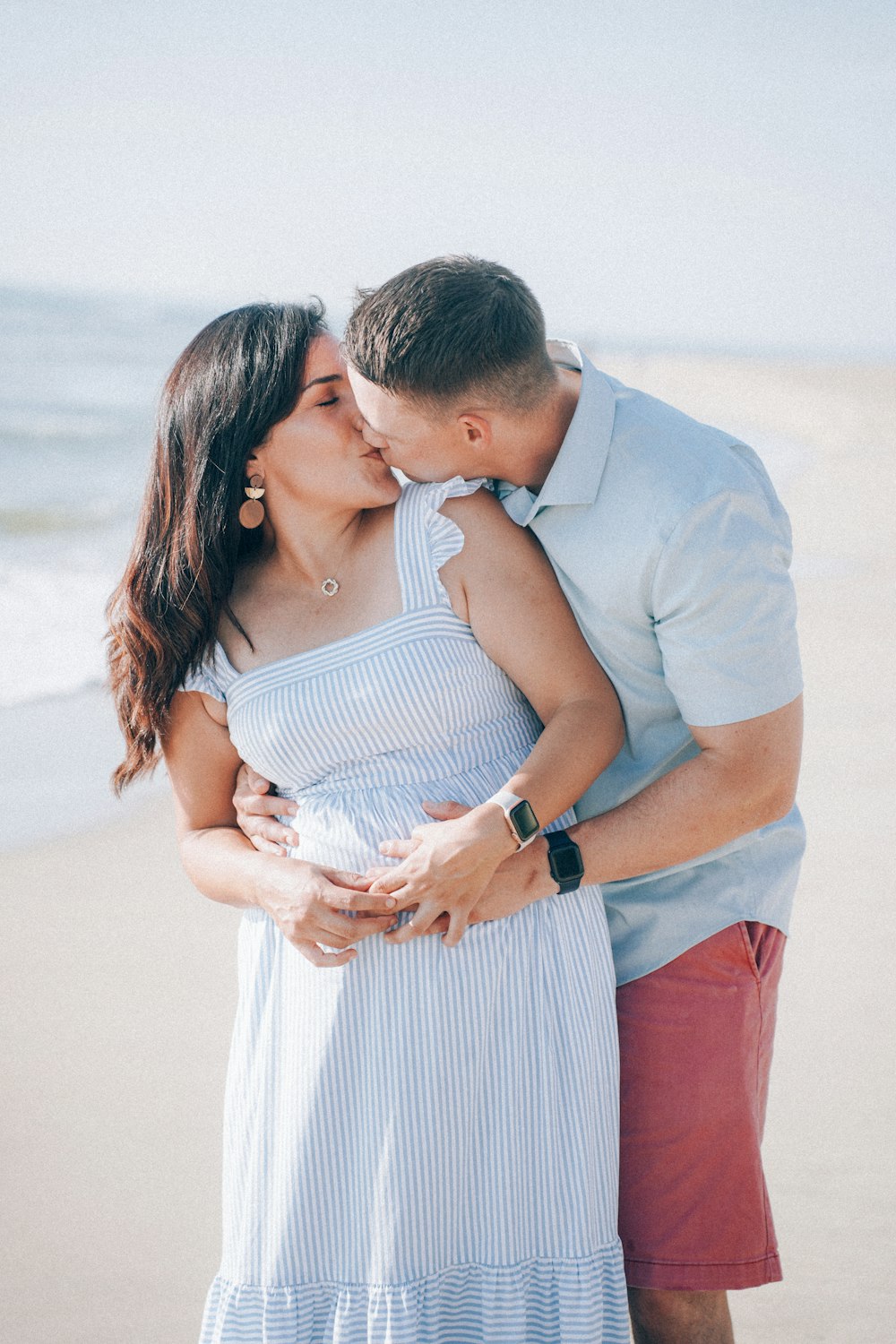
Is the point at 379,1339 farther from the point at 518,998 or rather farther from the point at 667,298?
the point at 667,298

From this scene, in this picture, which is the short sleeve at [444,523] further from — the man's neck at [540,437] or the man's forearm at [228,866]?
the man's forearm at [228,866]

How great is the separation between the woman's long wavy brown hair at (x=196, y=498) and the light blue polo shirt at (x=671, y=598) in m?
0.49

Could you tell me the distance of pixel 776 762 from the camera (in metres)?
2.31

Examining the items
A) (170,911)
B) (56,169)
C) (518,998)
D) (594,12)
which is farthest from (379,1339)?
(594,12)

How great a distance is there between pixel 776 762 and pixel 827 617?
693 cm

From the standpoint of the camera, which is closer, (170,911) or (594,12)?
(170,911)

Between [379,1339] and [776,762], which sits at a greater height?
[776,762]

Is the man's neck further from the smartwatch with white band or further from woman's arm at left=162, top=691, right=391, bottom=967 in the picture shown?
woman's arm at left=162, top=691, right=391, bottom=967

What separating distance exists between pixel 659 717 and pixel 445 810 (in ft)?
1.38

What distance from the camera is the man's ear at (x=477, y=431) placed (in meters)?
2.33


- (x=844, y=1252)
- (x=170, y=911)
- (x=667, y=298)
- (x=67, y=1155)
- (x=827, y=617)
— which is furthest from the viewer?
(x=667, y=298)

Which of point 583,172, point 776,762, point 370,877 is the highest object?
point 776,762

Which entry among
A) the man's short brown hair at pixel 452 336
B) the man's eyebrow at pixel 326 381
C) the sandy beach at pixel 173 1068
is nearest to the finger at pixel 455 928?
the man's short brown hair at pixel 452 336

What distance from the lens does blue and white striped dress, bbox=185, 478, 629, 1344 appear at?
7.47 feet
